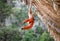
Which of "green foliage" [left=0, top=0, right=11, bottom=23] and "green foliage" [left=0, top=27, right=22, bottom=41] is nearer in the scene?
"green foliage" [left=0, top=27, right=22, bottom=41]

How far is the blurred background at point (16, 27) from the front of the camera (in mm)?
7047

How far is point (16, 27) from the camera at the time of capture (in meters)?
7.68

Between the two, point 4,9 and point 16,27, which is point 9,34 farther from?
point 4,9

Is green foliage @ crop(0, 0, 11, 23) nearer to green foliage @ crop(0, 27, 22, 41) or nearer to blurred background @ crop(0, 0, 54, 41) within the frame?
blurred background @ crop(0, 0, 54, 41)

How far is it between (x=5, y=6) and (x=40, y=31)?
65.1 inches

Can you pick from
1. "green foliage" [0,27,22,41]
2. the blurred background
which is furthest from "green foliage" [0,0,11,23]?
"green foliage" [0,27,22,41]

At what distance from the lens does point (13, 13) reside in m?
7.90

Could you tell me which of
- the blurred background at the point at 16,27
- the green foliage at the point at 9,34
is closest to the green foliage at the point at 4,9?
the blurred background at the point at 16,27

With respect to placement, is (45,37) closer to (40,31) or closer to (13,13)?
(40,31)

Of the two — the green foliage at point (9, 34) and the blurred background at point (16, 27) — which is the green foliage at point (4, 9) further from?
the green foliage at point (9, 34)

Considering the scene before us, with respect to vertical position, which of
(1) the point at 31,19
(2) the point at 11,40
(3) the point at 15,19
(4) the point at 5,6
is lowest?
(2) the point at 11,40

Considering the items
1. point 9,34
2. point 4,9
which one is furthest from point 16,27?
point 4,9

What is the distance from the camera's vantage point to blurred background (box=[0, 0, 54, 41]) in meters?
7.05

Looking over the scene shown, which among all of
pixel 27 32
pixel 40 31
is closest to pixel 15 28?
pixel 27 32
